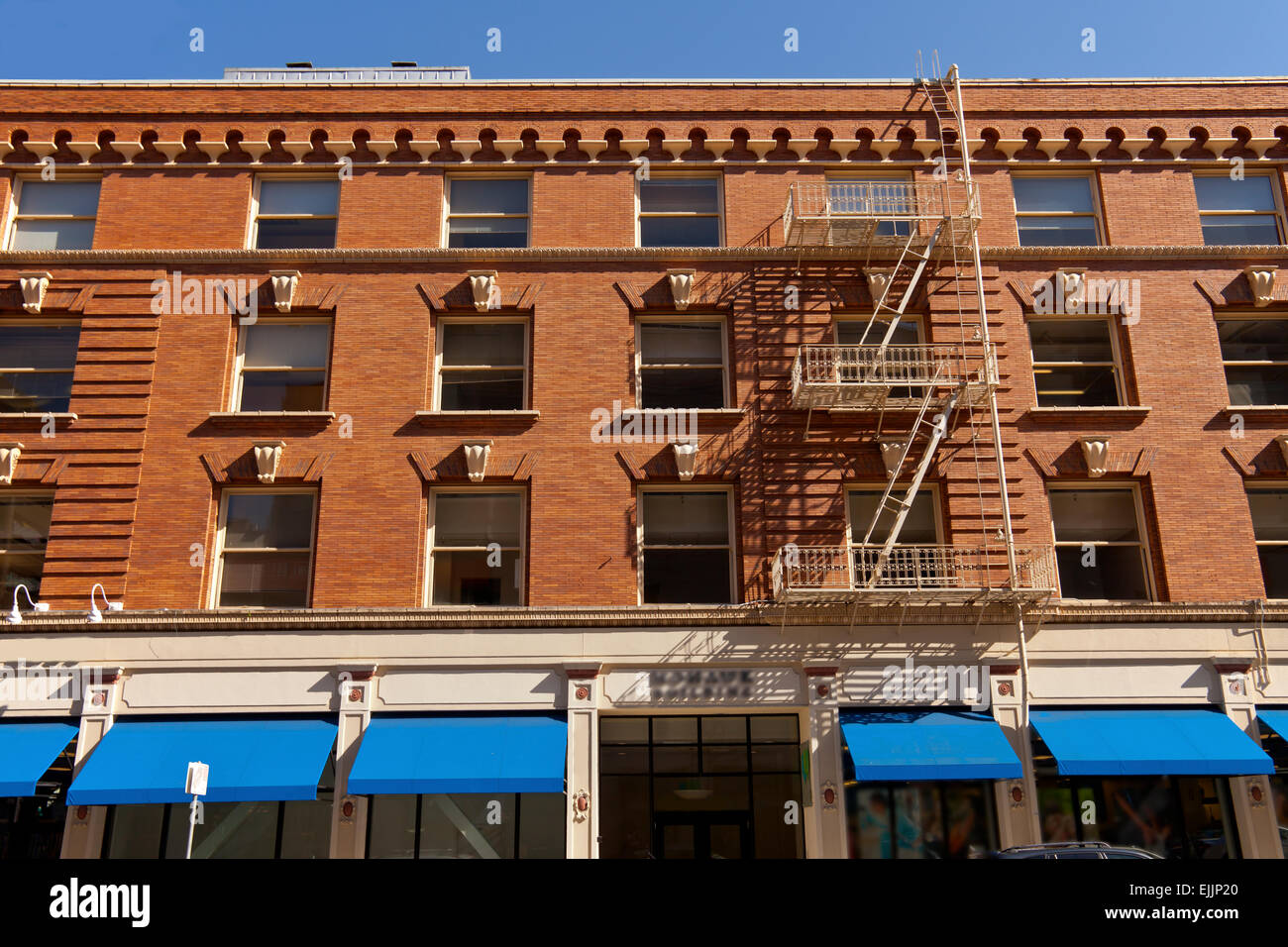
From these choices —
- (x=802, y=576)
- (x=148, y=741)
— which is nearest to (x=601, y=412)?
(x=802, y=576)

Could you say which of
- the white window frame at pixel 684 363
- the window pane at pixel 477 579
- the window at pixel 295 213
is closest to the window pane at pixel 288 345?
the window at pixel 295 213

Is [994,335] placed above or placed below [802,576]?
above

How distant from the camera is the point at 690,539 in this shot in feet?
59.0

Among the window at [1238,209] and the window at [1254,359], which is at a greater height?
the window at [1238,209]

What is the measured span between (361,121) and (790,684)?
45.0ft

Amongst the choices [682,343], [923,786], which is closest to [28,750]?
[682,343]

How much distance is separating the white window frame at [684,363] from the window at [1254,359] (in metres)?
9.38

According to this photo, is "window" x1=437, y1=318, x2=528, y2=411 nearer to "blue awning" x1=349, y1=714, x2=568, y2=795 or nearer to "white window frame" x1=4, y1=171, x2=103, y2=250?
"blue awning" x1=349, y1=714, x2=568, y2=795

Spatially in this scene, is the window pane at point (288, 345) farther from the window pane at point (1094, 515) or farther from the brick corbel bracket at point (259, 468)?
the window pane at point (1094, 515)

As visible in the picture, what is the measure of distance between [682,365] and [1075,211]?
28.3 ft

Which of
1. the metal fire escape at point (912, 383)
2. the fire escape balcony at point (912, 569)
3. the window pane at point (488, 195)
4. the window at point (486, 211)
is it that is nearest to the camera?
the fire escape balcony at point (912, 569)

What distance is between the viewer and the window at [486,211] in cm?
1973

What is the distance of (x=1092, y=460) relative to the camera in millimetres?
17969
